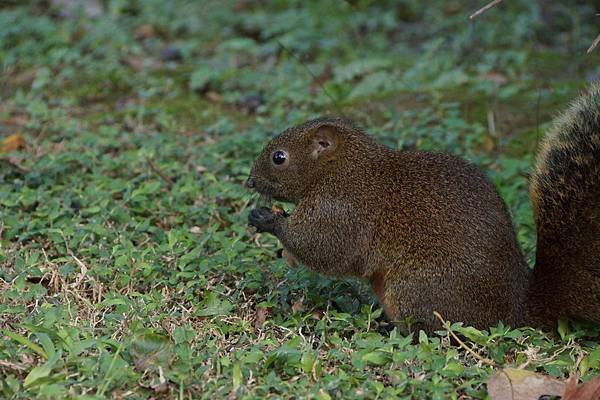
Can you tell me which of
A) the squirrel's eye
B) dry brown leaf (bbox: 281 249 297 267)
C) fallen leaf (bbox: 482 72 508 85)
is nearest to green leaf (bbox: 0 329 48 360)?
dry brown leaf (bbox: 281 249 297 267)

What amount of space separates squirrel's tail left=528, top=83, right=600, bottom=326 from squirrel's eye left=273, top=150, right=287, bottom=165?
133 centimetres

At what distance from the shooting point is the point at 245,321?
171 inches

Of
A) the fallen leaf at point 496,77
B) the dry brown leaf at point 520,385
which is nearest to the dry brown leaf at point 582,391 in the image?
the dry brown leaf at point 520,385

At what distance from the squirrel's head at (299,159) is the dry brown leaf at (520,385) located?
4.76 feet

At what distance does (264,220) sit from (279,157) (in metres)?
0.37

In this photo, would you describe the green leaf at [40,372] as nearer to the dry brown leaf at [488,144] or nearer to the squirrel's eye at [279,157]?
the squirrel's eye at [279,157]

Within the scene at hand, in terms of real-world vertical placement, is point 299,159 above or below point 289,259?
above

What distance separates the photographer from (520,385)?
12.2 ft

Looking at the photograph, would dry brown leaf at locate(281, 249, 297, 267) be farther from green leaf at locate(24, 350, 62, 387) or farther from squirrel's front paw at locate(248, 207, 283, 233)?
green leaf at locate(24, 350, 62, 387)

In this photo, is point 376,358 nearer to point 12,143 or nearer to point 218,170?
point 218,170

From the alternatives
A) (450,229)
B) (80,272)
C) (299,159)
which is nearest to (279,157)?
(299,159)

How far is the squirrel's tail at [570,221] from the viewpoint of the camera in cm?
424

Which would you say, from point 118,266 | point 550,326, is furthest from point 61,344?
point 550,326

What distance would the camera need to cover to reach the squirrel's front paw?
4.64m
